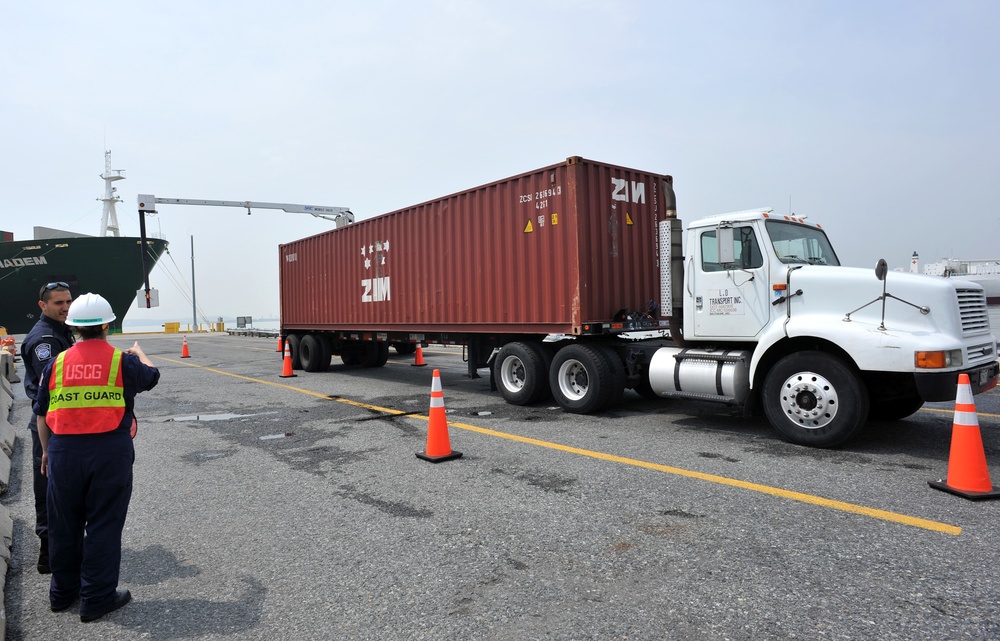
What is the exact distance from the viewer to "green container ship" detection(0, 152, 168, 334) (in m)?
37.9

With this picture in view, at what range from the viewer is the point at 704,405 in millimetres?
8750

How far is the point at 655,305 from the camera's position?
8.73 meters

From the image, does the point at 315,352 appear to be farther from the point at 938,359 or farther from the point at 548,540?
the point at 938,359

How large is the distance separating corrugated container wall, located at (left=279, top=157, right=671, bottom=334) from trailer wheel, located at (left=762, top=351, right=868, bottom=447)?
8.84 ft

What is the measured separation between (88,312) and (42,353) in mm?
745

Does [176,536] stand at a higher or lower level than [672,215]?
lower

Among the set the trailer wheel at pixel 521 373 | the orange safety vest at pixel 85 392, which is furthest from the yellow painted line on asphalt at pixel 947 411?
the orange safety vest at pixel 85 392

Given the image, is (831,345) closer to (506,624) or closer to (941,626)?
(941,626)

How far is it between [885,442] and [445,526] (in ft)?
15.7

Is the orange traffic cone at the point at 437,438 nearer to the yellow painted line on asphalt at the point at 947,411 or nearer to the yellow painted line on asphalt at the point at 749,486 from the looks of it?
the yellow painted line on asphalt at the point at 749,486

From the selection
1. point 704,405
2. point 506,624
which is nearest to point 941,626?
point 506,624

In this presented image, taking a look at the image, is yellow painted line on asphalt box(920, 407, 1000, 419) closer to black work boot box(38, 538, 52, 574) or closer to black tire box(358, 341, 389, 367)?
black work boot box(38, 538, 52, 574)

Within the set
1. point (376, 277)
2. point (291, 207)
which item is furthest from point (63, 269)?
point (376, 277)

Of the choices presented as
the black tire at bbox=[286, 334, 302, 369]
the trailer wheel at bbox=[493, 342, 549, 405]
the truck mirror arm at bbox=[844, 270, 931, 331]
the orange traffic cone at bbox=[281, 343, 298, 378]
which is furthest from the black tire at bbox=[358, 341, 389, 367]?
the truck mirror arm at bbox=[844, 270, 931, 331]
